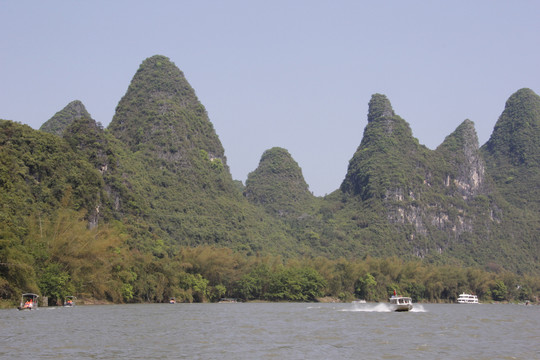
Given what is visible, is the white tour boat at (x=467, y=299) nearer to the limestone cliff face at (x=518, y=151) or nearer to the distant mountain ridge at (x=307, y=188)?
the distant mountain ridge at (x=307, y=188)

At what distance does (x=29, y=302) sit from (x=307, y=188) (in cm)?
13173

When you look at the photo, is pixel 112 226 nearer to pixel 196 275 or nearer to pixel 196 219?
pixel 196 275

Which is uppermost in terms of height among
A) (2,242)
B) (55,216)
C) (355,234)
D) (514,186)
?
(514,186)

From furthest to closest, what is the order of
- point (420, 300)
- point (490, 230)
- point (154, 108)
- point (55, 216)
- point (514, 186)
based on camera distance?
point (514, 186) → point (490, 230) → point (154, 108) → point (420, 300) → point (55, 216)

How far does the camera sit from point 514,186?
179375mm

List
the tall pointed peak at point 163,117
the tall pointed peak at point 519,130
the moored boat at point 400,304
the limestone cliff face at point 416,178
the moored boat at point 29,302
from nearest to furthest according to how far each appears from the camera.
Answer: the moored boat at point 29,302 → the moored boat at point 400,304 → the tall pointed peak at point 163,117 → the limestone cliff face at point 416,178 → the tall pointed peak at point 519,130

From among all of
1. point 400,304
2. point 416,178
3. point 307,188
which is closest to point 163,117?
point 307,188

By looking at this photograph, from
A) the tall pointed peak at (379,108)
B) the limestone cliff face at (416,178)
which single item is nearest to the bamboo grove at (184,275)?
the limestone cliff face at (416,178)

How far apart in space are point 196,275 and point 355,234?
7176 cm

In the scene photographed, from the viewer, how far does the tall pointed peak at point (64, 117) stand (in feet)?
405

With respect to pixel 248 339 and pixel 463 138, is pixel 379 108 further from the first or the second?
pixel 248 339

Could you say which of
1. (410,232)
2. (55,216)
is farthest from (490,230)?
(55,216)

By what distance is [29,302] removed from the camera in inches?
1823

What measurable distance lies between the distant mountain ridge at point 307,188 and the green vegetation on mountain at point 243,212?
1.17ft
